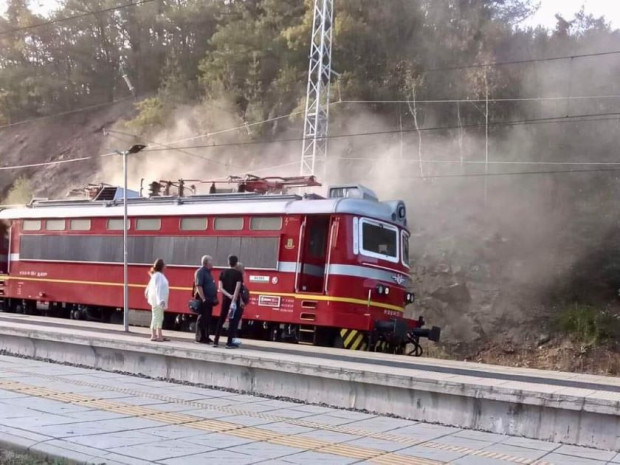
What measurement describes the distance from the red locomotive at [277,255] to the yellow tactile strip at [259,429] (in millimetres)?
4869

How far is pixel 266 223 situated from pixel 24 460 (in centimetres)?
881

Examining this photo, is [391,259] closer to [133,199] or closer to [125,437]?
[133,199]

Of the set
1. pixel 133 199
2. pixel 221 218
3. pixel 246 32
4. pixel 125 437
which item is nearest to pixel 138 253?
pixel 133 199

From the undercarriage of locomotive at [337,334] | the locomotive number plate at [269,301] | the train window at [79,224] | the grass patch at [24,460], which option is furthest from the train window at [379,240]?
the grass patch at [24,460]

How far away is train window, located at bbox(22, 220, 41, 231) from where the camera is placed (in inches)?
759

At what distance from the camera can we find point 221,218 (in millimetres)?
14641

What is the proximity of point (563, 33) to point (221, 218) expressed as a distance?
93.7ft

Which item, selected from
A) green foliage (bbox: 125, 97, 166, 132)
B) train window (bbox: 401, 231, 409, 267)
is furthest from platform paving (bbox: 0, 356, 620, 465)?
green foliage (bbox: 125, 97, 166, 132)

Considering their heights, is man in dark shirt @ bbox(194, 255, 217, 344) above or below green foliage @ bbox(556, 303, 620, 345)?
above

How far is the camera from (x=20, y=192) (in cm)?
4428

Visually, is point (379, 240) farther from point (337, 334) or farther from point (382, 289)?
point (337, 334)

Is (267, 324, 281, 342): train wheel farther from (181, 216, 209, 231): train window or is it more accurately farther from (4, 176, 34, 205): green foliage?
(4, 176, 34, 205): green foliage

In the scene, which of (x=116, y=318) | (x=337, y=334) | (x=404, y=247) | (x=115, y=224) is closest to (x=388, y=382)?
(x=337, y=334)

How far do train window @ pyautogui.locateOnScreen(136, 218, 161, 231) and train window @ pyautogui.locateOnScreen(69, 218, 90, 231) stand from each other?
204cm
